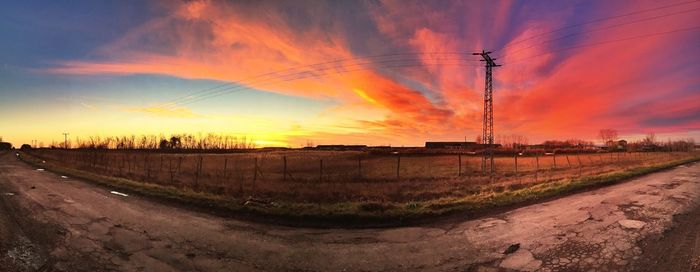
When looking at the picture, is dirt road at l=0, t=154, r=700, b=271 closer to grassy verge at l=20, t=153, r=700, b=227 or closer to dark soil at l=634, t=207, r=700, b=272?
dark soil at l=634, t=207, r=700, b=272

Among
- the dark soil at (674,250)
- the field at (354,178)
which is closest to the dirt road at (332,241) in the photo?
the dark soil at (674,250)

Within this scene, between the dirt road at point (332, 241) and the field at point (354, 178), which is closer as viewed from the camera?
the dirt road at point (332, 241)

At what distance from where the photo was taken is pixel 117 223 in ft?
38.6

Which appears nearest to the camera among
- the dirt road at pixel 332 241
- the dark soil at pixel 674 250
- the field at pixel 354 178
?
the dark soil at pixel 674 250

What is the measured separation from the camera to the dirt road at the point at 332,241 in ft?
25.4

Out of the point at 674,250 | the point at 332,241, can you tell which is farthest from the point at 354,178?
the point at 674,250

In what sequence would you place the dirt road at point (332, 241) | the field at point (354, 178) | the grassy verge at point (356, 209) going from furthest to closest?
the field at point (354, 178) < the grassy verge at point (356, 209) < the dirt road at point (332, 241)

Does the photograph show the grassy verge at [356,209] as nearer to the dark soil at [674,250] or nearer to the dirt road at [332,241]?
the dirt road at [332,241]

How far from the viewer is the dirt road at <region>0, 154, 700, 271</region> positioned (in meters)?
7.73

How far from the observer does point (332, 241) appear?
384 inches

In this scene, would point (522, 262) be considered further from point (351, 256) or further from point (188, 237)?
point (188, 237)

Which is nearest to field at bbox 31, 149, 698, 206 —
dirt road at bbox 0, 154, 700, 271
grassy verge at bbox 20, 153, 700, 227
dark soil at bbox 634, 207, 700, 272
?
grassy verge at bbox 20, 153, 700, 227

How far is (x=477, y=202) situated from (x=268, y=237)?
808 cm

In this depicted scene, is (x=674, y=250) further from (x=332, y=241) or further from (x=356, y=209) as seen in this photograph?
(x=356, y=209)
